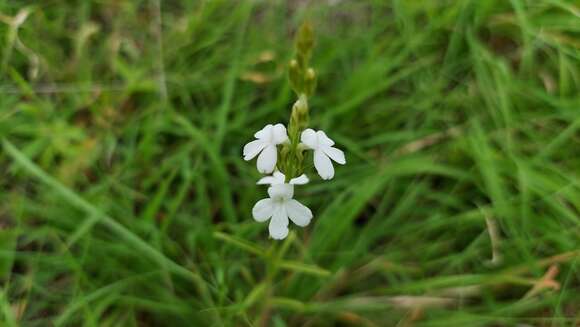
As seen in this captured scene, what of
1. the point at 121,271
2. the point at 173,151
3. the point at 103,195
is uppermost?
the point at 173,151

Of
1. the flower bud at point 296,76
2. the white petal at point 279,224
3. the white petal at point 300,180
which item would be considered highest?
the flower bud at point 296,76

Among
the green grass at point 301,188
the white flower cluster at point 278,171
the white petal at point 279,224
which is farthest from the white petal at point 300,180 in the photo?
the green grass at point 301,188

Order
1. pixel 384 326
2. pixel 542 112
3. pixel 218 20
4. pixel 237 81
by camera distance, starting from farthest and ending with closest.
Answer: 1. pixel 218 20
2. pixel 237 81
3. pixel 542 112
4. pixel 384 326

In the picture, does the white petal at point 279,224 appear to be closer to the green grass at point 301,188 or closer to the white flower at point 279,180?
the white flower at point 279,180

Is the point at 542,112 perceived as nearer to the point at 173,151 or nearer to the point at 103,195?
the point at 173,151

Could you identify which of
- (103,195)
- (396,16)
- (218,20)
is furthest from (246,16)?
(103,195)

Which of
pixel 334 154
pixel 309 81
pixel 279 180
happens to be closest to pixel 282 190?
pixel 279 180

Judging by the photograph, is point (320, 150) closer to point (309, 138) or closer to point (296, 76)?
point (309, 138)
